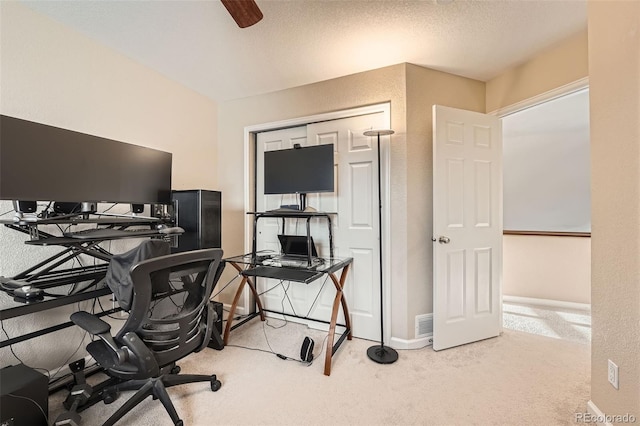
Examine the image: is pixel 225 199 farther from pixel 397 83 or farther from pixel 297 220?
pixel 397 83

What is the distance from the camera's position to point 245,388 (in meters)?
1.77

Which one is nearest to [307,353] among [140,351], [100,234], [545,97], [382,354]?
[382,354]

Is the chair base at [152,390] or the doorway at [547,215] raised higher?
the doorway at [547,215]

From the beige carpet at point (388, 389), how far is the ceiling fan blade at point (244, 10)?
220cm

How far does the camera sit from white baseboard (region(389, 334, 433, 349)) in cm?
226

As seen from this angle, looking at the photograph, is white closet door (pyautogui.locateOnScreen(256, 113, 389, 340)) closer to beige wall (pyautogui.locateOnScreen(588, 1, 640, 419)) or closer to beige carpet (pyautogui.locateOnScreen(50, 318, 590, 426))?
beige carpet (pyautogui.locateOnScreen(50, 318, 590, 426))

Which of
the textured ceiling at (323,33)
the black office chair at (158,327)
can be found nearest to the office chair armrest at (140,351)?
the black office chair at (158,327)

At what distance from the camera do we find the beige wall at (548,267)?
3133 millimetres

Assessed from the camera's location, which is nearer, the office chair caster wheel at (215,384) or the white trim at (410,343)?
the office chair caster wheel at (215,384)

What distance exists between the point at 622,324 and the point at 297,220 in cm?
235

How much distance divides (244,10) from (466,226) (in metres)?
2.29

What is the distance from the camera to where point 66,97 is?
185 cm

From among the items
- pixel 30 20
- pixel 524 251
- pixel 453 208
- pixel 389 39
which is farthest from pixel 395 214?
pixel 30 20

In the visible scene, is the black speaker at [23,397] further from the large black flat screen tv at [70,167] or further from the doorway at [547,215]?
the doorway at [547,215]
